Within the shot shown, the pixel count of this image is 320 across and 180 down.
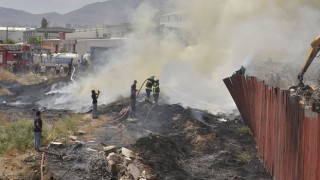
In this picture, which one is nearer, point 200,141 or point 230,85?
point 200,141

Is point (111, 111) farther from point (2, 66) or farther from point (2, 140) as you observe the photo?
point (2, 66)

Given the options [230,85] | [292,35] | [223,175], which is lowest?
[223,175]

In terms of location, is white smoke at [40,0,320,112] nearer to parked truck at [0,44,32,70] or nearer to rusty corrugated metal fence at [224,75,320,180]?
rusty corrugated metal fence at [224,75,320,180]

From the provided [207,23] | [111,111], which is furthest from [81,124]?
[207,23]

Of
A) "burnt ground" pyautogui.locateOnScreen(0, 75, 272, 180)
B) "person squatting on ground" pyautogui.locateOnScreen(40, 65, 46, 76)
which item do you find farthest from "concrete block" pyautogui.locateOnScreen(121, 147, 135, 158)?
"person squatting on ground" pyautogui.locateOnScreen(40, 65, 46, 76)

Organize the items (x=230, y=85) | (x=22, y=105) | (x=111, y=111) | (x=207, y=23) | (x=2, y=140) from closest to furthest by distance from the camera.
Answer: (x=2, y=140) → (x=230, y=85) → (x=111, y=111) → (x=22, y=105) → (x=207, y=23)

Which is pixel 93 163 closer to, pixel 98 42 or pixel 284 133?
pixel 284 133

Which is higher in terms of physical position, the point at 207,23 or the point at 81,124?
the point at 207,23

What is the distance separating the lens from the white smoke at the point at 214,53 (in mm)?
26438

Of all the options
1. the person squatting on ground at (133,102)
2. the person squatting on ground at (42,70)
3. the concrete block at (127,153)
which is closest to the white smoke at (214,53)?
the person squatting on ground at (133,102)

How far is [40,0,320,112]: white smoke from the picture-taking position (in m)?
26.4

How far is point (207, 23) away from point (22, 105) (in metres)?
16.0

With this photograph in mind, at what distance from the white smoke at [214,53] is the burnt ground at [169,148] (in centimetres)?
481

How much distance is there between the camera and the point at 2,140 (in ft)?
43.1
